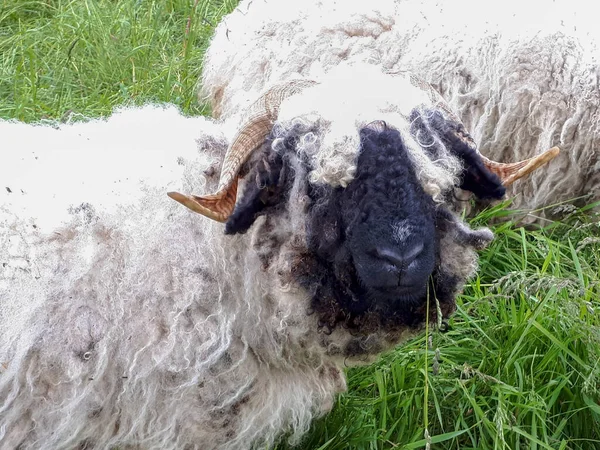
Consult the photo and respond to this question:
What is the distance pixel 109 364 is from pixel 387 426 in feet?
3.89

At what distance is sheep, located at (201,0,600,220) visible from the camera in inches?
172

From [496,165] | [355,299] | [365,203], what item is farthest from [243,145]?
[496,165]

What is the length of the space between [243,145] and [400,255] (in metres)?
0.59

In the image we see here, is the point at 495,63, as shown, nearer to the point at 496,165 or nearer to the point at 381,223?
the point at 496,165

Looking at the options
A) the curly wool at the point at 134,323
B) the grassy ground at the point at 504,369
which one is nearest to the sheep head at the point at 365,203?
the curly wool at the point at 134,323

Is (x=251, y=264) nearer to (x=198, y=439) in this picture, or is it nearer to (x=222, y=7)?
(x=198, y=439)

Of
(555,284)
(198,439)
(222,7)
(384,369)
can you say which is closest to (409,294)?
(555,284)

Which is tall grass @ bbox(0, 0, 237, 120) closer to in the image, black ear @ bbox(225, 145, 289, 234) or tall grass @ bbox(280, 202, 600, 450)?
tall grass @ bbox(280, 202, 600, 450)

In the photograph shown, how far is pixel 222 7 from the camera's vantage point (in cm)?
616

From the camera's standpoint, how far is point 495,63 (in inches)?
173

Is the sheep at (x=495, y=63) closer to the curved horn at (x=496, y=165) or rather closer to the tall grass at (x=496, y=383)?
the tall grass at (x=496, y=383)

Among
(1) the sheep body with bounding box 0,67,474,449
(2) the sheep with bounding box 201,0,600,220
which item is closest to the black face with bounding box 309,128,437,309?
(1) the sheep body with bounding box 0,67,474,449

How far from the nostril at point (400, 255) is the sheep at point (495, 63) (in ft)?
6.67

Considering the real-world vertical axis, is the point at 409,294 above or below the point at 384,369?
above
